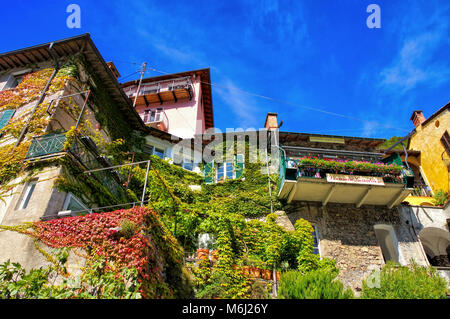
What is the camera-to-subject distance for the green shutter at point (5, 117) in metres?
11.6

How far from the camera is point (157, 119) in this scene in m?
21.9

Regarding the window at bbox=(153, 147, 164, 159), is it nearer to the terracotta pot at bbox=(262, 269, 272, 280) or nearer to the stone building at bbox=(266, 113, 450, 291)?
the stone building at bbox=(266, 113, 450, 291)

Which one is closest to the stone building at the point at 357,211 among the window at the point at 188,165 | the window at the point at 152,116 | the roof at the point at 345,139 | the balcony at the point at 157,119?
the roof at the point at 345,139

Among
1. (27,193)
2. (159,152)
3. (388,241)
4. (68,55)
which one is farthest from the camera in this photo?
(159,152)

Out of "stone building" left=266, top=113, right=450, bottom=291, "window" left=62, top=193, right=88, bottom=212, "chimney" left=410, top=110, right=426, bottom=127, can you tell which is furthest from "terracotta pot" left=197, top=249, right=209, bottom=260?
"chimney" left=410, top=110, right=426, bottom=127

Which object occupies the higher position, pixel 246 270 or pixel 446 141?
pixel 446 141

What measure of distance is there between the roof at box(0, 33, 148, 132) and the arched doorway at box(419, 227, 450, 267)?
17490 mm

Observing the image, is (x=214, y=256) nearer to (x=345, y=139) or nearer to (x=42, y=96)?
(x=42, y=96)

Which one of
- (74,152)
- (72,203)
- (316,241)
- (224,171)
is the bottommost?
(72,203)

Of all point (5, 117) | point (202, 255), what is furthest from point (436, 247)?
point (5, 117)

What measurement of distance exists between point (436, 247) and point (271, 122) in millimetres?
11216

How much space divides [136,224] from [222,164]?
1019 centimetres
